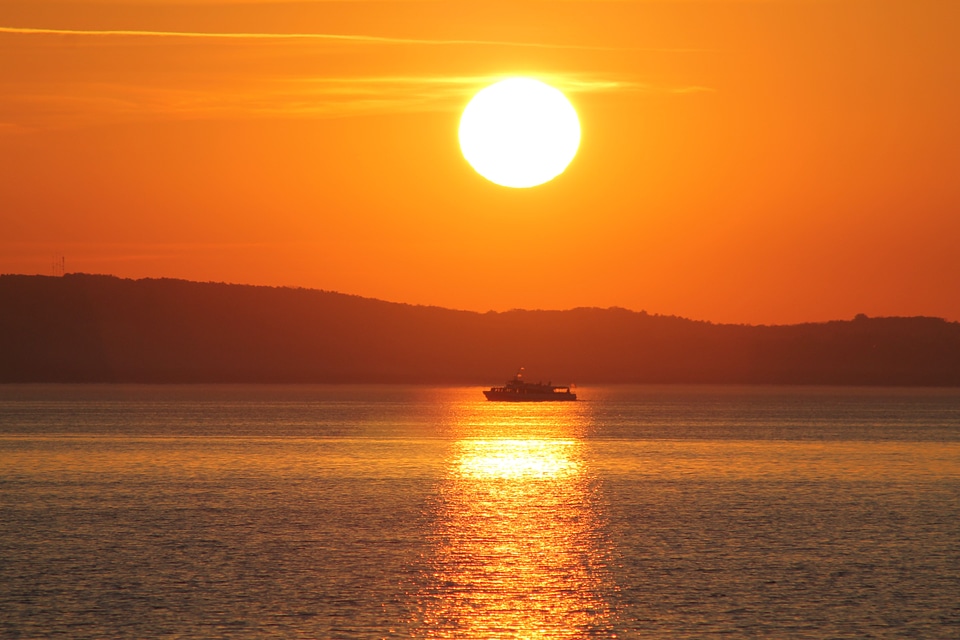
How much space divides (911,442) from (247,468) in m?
91.5

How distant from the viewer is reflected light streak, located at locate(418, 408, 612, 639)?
148ft

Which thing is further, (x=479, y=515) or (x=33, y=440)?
(x=33, y=440)

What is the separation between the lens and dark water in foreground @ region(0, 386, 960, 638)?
45.8m

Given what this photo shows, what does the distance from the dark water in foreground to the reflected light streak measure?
0.62 feet

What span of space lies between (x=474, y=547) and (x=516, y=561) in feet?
18.5

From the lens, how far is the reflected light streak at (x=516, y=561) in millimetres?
45156

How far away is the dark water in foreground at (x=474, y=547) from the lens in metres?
45.8

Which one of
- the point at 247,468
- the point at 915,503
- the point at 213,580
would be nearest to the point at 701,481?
the point at 915,503

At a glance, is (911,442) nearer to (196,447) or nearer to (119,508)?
(196,447)

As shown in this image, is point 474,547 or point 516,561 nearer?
point 516,561

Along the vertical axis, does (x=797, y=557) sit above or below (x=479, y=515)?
below

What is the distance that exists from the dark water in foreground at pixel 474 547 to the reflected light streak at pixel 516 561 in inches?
7.4

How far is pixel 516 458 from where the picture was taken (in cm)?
13588

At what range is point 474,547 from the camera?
6378cm
